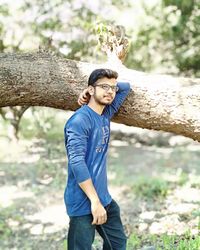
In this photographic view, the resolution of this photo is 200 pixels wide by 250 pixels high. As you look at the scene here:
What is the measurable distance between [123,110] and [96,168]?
2.41 ft

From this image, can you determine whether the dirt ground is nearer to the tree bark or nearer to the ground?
the ground

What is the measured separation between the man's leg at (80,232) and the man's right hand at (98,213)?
8cm

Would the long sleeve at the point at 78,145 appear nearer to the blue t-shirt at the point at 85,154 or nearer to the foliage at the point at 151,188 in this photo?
the blue t-shirt at the point at 85,154

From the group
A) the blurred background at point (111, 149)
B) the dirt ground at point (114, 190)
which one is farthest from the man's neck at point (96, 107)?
the dirt ground at point (114, 190)

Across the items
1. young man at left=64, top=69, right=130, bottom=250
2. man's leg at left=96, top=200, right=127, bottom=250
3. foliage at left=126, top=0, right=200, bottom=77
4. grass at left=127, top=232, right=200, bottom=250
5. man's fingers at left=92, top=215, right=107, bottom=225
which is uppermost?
foliage at left=126, top=0, right=200, bottom=77

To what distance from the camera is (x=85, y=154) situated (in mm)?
3254

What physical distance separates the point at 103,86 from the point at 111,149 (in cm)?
788

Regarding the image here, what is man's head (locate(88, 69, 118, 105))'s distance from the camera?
332cm

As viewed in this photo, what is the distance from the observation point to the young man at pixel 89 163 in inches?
123

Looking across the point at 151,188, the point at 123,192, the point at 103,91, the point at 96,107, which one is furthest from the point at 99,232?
the point at 123,192

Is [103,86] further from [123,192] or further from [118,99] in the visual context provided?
[123,192]

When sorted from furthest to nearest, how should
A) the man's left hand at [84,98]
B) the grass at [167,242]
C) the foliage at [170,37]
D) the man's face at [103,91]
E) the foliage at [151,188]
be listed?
the foliage at [170,37] < the foliage at [151,188] < the grass at [167,242] < the man's left hand at [84,98] < the man's face at [103,91]

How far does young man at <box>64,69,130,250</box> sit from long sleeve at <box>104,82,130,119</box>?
3.9 inches

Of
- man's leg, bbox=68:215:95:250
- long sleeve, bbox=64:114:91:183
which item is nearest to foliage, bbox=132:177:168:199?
man's leg, bbox=68:215:95:250
